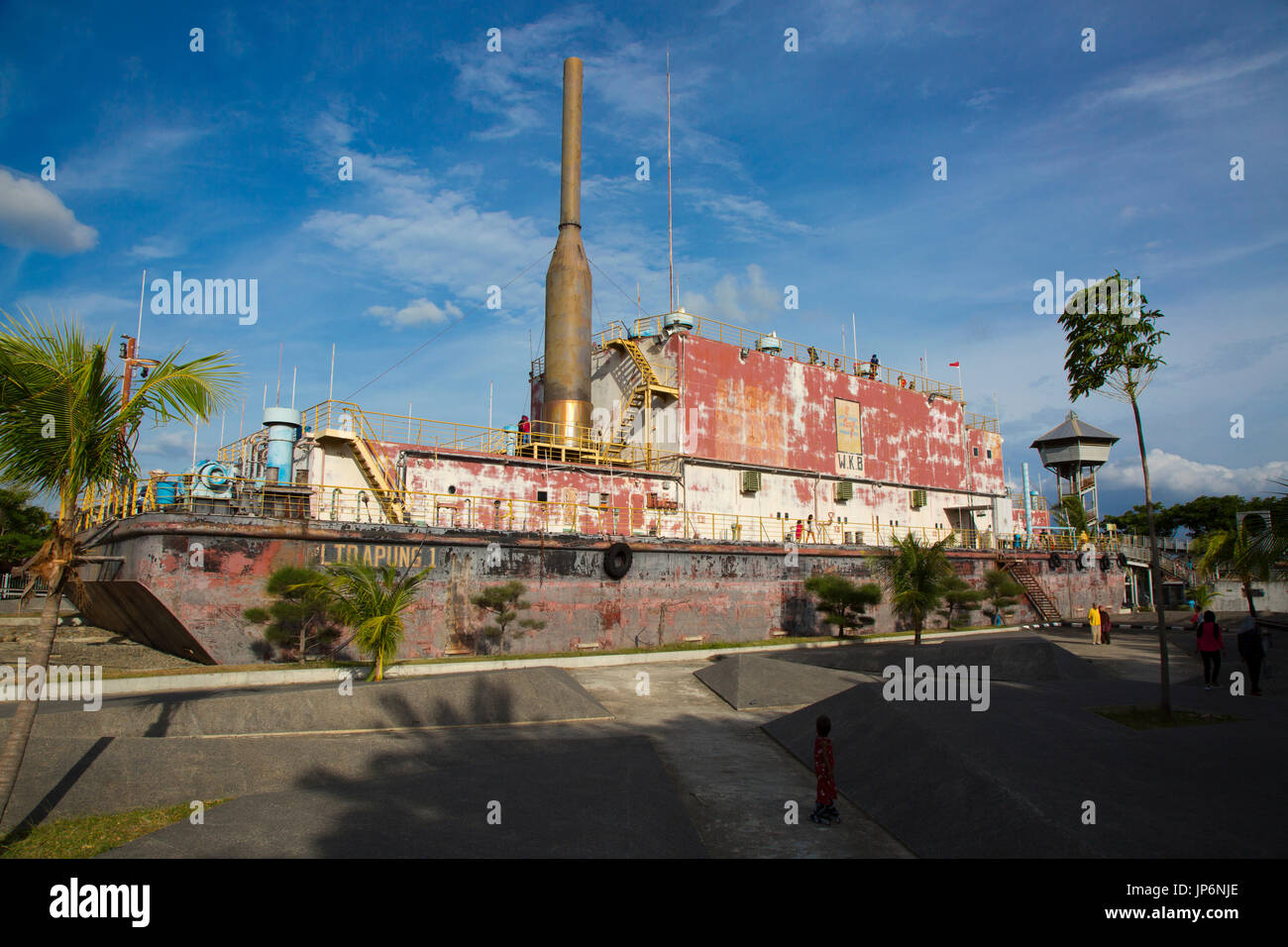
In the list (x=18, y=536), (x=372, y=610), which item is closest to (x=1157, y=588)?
(x=372, y=610)

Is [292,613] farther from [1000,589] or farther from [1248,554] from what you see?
[1000,589]

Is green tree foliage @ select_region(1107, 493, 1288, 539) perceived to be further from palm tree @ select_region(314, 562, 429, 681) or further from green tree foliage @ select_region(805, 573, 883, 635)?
palm tree @ select_region(314, 562, 429, 681)

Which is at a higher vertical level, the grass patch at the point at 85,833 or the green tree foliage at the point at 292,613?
the green tree foliage at the point at 292,613

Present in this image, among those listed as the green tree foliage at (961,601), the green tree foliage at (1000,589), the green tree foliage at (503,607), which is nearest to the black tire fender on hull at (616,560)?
the green tree foliage at (503,607)

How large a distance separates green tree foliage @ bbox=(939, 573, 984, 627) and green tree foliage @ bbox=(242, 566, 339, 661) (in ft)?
77.8

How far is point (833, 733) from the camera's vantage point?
478 inches

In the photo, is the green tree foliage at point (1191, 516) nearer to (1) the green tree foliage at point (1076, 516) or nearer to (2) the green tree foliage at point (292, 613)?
(1) the green tree foliage at point (1076, 516)

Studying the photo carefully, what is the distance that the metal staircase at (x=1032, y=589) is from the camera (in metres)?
38.7

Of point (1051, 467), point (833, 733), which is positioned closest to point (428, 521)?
point (833, 733)

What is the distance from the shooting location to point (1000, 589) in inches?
1406

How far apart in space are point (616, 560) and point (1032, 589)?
965 inches

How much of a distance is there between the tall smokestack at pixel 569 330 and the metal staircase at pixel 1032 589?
23434 millimetres
